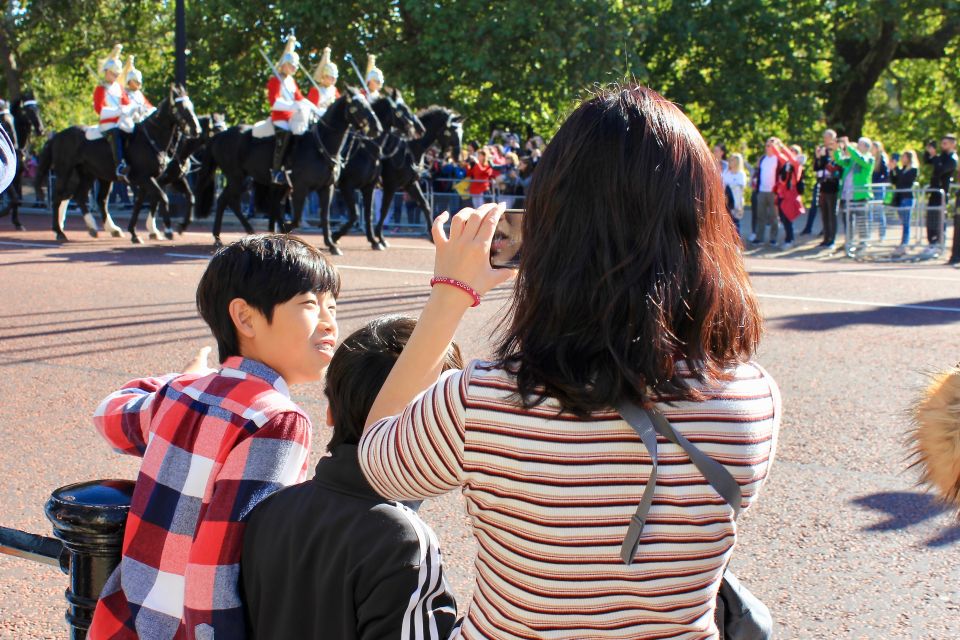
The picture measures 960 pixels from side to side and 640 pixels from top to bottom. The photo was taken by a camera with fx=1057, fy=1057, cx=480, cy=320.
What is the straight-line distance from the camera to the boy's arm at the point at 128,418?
232 centimetres

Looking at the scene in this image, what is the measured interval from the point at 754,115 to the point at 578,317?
28.2 m

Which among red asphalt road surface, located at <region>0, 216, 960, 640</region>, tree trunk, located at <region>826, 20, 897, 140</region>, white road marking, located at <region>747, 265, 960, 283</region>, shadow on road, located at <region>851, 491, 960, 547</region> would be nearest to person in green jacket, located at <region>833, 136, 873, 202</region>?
white road marking, located at <region>747, 265, 960, 283</region>

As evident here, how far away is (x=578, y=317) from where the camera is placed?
4.79ft

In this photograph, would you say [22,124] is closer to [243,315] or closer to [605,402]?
[243,315]

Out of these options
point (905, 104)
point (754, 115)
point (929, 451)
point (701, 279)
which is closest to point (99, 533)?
point (701, 279)

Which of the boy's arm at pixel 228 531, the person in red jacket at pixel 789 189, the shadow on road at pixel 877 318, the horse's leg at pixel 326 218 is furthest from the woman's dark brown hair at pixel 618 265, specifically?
the person in red jacket at pixel 789 189

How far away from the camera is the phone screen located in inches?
64.7

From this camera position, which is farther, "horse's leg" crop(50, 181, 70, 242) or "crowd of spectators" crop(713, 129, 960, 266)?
"crowd of spectators" crop(713, 129, 960, 266)

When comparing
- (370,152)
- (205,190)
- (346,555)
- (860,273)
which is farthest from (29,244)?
(346,555)

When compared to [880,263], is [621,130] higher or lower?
higher

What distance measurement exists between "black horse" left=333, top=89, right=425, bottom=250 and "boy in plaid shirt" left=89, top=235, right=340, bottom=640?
13.7 m

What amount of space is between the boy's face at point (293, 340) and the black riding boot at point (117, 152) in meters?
15.3

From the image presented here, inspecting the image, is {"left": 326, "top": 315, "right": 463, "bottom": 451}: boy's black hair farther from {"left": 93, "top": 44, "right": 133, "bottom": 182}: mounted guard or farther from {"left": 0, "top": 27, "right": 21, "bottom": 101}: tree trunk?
{"left": 0, "top": 27, "right": 21, "bottom": 101}: tree trunk

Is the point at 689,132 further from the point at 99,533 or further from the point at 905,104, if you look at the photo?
the point at 905,104
